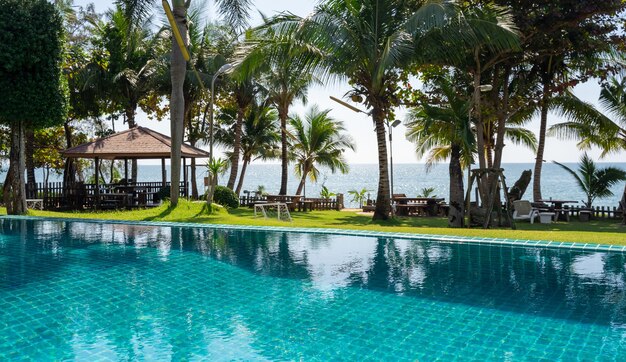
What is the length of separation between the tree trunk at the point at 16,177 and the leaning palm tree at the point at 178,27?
13.5ft

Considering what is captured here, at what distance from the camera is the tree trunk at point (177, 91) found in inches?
627

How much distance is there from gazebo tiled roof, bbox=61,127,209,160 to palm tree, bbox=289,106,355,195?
9.33m

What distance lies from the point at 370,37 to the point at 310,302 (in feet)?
33.8

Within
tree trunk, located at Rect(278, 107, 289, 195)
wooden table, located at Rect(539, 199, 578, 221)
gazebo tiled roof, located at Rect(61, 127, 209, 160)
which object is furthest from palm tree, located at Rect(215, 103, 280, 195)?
wooden table, located at Rect(539, 199, 578, 221)

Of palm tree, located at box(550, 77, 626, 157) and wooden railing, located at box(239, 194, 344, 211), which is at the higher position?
palm tree, located at box(550, 77, 626, 157)

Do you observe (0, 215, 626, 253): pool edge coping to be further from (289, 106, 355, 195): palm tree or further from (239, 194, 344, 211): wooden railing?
(289, 106, 355, 195): palm tree

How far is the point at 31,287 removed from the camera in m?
6.93

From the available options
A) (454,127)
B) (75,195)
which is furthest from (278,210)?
(75,195)

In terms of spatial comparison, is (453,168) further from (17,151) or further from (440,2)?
(17,151)

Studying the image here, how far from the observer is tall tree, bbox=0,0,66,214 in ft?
45.7

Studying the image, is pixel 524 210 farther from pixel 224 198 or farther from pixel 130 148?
pixel 130 148

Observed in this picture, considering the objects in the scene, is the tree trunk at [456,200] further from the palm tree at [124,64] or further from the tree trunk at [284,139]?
the palm tree at [124,64]

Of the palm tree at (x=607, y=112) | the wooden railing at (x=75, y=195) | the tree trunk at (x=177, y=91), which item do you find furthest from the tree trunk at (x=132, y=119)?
the palm tree at (x=607, y=112)

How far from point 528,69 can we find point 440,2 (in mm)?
7009
